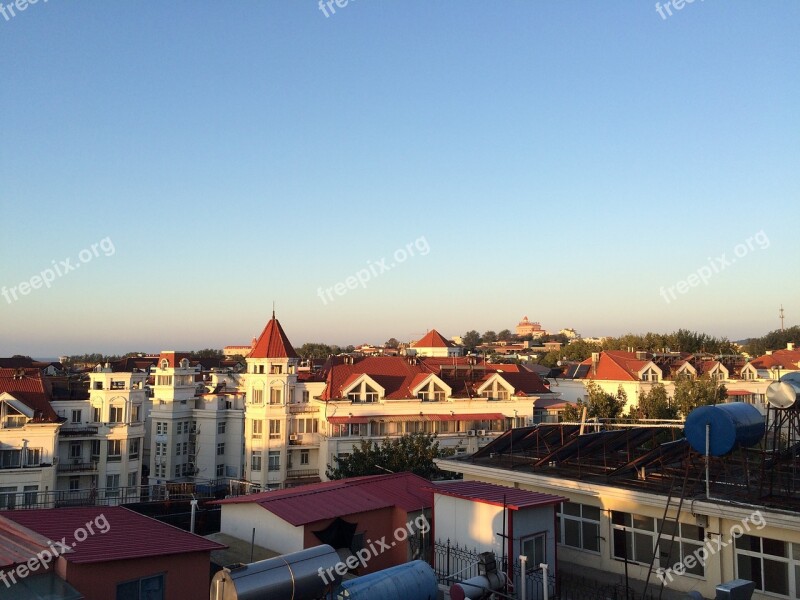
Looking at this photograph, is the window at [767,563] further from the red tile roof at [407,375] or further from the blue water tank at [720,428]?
the red tile roof at [407,375]

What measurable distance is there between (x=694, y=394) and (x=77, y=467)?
3666 cm

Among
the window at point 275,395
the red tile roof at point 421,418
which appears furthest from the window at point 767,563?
the window at point 275,395

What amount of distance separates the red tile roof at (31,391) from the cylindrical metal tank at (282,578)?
28.7 meters

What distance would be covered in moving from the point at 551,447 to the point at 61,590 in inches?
517

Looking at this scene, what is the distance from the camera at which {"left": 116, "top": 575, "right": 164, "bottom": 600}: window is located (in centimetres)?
1139

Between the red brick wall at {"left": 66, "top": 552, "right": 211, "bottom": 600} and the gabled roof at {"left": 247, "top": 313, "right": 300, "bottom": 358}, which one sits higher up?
the gabled roof at {"left": 247, "top": 313, "right": 300, "bottom": 358}

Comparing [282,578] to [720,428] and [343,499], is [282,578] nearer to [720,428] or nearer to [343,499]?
[343,499]

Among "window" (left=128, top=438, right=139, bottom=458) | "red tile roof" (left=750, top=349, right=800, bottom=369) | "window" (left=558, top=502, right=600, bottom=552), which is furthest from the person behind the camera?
"red tile roof" (left=750, top=349, right=800, bottom=369)

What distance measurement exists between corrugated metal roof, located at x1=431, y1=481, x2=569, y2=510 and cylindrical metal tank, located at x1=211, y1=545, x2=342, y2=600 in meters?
3.33

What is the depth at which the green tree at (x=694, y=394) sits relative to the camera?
39.4 metres

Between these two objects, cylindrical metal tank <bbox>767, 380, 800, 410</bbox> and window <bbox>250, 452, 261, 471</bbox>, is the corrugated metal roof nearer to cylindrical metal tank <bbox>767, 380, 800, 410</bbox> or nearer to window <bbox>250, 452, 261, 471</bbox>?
cylindrical metal tank <bbox>767, 380, 800, 410</bbox>

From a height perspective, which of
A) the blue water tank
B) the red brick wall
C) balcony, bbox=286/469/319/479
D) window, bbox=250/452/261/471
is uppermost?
the blue water tank

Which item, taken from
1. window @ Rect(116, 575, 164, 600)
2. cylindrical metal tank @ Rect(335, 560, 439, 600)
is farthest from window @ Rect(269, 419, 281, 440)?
cylindrical metal tank @ Rect(335, 560, 439, 600)

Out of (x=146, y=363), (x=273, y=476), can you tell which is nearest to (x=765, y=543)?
(x=273, y=476)
